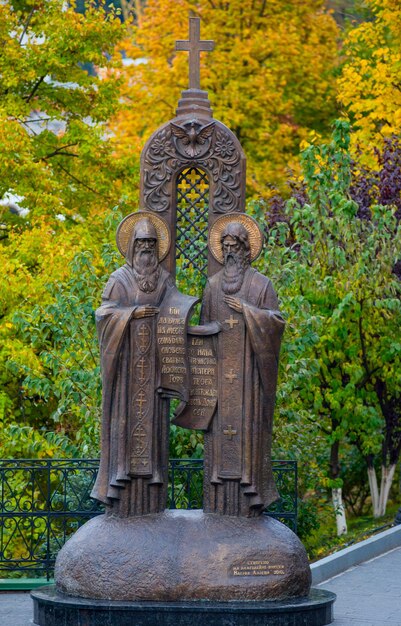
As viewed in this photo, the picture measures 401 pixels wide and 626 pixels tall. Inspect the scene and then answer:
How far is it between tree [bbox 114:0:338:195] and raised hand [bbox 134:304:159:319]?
662 inches

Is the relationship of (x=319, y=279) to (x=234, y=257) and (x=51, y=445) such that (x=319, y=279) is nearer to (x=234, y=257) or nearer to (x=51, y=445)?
(x=51, y=445)

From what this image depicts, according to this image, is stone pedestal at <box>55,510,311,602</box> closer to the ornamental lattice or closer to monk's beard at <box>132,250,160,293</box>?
monk's beard at <box>132,250,160,293</box>

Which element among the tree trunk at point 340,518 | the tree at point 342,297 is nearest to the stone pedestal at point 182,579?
the tree at point 342,297

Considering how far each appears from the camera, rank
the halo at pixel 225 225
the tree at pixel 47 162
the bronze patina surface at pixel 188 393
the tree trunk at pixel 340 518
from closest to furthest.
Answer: the bronze patina surface at pixel 188 393
the halo at pixel 225 225
the tree trunk at pixel 340 518
the tree at pixel 47 162

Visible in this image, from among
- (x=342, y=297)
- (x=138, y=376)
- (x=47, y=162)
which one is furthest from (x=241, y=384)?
(x=47, y=162)

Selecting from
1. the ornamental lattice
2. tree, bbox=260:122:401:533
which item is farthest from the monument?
tree, bbox=260:122:401:533

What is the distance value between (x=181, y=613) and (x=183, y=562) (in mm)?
435

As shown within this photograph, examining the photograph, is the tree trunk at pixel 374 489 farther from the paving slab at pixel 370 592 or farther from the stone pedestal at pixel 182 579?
the stone pedestal at pixel 182 579

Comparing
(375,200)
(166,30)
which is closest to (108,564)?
(375,200)

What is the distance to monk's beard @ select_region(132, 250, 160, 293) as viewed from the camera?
11.2 meters

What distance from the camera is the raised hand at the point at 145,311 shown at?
11102 millimetres

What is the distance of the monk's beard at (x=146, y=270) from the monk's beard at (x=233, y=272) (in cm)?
55

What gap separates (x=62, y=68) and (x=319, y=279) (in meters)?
6.17

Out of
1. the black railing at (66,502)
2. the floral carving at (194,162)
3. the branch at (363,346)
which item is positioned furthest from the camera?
the branch at (363,346)
